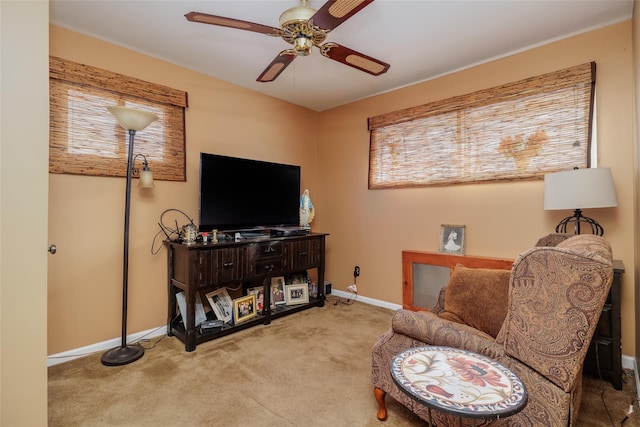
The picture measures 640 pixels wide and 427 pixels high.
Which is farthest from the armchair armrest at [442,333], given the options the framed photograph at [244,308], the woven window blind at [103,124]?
the woven window blind at [103,124]

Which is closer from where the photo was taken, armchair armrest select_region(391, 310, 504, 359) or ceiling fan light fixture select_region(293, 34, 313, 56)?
armchair armrest select_region(391, 310, 504, 359)

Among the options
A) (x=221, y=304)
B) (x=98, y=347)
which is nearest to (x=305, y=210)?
(x=221, y=304)

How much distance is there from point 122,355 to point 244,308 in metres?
1.04

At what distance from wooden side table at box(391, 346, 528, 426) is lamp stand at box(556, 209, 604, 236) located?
1.70 meters

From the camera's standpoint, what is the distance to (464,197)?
3.12 m

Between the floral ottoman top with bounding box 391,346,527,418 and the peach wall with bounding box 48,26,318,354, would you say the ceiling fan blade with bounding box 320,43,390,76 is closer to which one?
the peach wall with bounding box 48,26,318,354

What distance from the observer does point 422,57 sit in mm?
2914

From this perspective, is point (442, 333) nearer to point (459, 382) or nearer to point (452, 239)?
point (459, 382)

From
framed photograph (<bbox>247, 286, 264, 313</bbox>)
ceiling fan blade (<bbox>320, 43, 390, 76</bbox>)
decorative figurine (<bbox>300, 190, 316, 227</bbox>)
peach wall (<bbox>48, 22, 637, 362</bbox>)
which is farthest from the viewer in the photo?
decorative figurine (<bbox>300, 190, 316, 227</bbox>)

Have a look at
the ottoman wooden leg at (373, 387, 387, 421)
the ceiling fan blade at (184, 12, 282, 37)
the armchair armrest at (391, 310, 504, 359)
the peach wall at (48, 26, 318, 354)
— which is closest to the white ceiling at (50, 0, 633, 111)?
Answer: the peach wall at (48, 26, 318, 354)

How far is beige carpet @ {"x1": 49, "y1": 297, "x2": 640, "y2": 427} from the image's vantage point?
1.74m

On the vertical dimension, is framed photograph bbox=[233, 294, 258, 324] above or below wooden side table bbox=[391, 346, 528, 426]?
below

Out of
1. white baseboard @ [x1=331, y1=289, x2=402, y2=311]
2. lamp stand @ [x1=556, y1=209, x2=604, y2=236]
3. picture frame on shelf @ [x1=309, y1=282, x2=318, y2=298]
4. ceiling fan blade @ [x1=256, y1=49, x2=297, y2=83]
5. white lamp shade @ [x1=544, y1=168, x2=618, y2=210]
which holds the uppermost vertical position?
ceiling fan blade @ [x1=256, y1=49, x2=297, y2=83]

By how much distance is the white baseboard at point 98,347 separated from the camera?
2.36m
